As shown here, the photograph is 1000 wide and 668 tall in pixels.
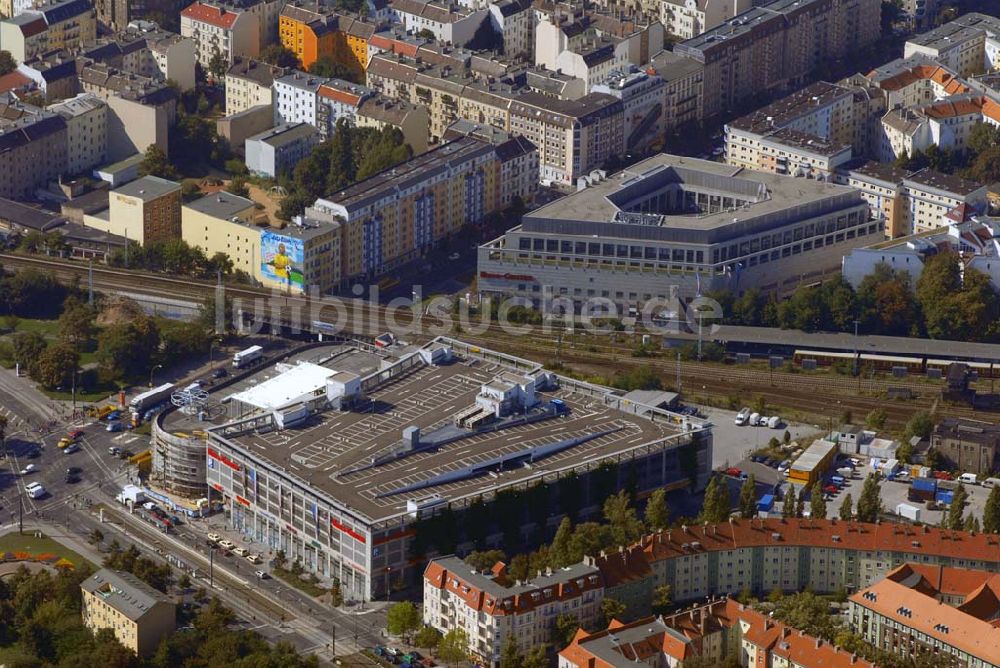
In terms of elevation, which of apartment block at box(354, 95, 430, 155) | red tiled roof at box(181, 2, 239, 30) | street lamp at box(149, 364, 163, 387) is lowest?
street lamp at box(149, 364, 163, 387)

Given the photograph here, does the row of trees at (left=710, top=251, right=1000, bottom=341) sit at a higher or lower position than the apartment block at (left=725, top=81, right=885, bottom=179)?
lower

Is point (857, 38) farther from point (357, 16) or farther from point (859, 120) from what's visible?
point (357, 16)

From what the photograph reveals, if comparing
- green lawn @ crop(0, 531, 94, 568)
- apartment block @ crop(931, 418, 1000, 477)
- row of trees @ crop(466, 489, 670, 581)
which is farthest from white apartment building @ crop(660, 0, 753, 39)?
green lawn @ crop(0, 531, 94, 568)

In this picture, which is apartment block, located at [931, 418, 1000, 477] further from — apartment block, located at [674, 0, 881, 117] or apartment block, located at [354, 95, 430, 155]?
apartment block, located at [674, 0, 881, 117]

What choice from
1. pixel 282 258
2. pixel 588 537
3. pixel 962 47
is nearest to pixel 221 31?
pixel 282 258

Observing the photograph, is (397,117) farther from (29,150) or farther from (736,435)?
(736,435)

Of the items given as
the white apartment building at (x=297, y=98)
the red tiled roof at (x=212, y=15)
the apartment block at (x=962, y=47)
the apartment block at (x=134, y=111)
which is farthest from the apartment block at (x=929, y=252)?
the red tiled roof at (x=212, y=15)
